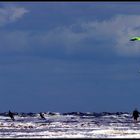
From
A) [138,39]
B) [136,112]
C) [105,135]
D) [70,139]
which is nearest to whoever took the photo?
[138,39]

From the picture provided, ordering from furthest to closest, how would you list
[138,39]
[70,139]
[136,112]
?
[136,112]
[70,139]
[138,39]

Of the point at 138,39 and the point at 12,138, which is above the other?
the point at 138,39

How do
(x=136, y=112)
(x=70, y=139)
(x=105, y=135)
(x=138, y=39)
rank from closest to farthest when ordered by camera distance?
1. (x=138, y=39)
2. (x=70, y=139)
3. (x=105, y=135)
4. (x=136, y=112)

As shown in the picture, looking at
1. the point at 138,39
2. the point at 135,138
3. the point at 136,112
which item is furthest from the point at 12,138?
the point at 136,112

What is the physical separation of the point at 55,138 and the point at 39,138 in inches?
49.6

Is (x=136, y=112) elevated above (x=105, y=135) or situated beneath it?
elevated above

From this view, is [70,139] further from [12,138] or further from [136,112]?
[136,112]

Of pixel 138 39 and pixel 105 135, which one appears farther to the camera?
pixel 105 135

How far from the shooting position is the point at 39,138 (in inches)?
1922

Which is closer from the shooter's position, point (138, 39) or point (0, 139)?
point (138, 39)

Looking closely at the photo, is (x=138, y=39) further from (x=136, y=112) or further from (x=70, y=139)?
(x=136, y=112)

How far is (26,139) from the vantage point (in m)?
47.8

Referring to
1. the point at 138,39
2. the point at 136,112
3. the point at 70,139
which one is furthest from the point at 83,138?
the point at 136,112

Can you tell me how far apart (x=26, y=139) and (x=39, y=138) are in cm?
137
